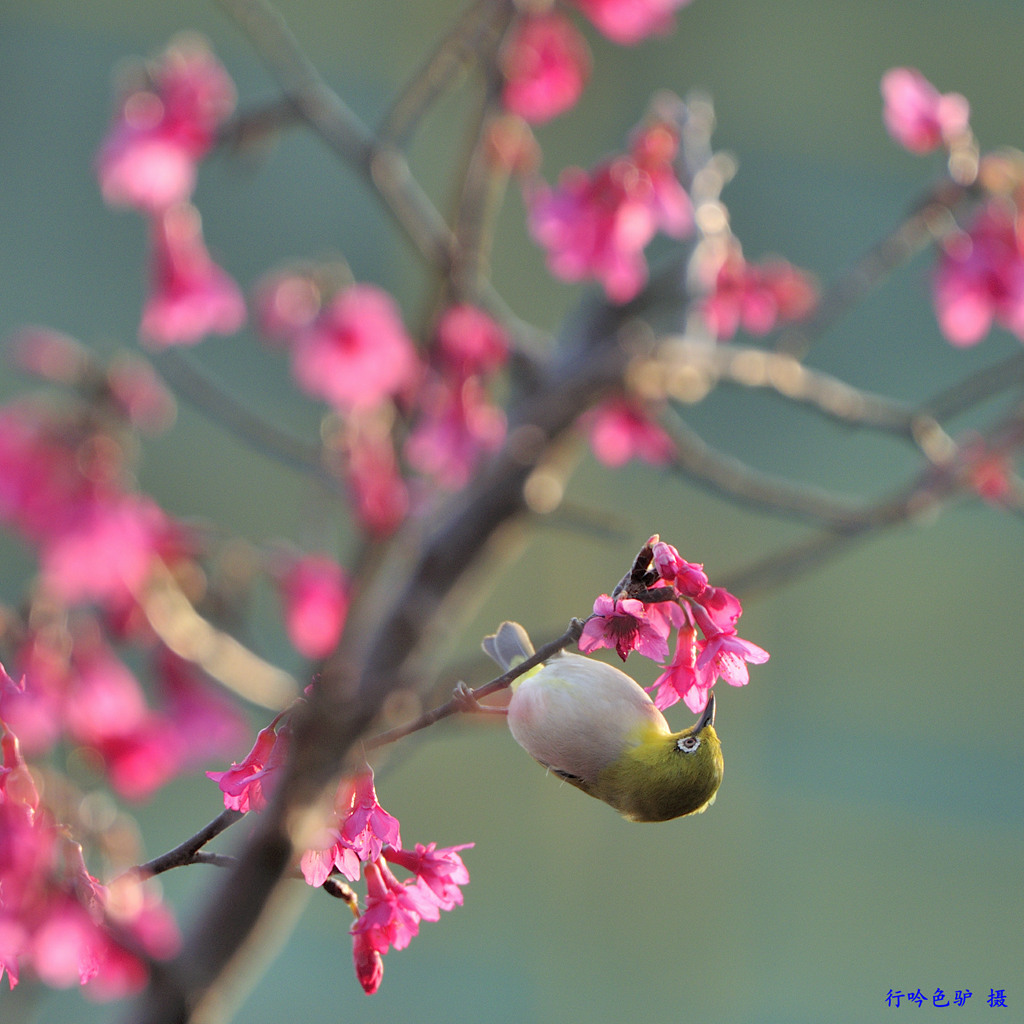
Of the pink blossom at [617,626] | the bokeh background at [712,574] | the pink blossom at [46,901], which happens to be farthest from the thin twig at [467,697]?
the bokeh background at [712,574]

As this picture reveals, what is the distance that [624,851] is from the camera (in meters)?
2.31

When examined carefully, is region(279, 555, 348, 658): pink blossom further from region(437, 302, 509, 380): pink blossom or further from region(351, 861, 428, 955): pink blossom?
region(351, 861, 428, 955): pink blossom

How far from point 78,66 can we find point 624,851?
6.53ft

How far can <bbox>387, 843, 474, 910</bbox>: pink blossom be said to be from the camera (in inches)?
15.4

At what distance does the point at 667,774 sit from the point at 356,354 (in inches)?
29.5

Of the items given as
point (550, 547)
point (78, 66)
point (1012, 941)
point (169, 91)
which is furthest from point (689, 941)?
point (78, 66)

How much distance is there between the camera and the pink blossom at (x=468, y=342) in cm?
102

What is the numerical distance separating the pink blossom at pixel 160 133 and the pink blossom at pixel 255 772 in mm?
695

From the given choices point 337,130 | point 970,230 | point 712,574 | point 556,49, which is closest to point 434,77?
point 337,130

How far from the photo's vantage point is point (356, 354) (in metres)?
1.06

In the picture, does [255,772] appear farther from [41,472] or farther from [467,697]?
[41,472]

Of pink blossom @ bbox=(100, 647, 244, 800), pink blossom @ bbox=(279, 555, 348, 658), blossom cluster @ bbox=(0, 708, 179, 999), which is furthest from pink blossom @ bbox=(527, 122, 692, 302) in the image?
blossom cluster @ bbox=(0, 708, 179, 999)

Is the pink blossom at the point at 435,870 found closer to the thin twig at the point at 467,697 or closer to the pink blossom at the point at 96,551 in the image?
the thin twig at the point at 467,697

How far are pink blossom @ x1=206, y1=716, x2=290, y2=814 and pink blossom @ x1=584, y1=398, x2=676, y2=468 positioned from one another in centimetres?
65
